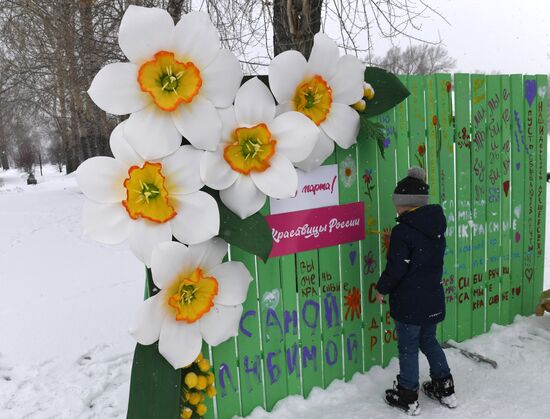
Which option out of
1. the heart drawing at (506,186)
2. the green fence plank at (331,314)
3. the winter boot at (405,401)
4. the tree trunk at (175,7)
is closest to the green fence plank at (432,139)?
the heart drawing at (506,186)

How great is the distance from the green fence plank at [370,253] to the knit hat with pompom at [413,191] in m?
0.29

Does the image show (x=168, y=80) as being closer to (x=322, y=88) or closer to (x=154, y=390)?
(x=322, y=88)

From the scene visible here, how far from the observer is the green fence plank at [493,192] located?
3.42 metres

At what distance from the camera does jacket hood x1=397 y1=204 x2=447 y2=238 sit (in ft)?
8.27

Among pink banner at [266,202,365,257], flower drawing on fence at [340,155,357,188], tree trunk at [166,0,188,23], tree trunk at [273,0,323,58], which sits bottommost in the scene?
pink banner at [266,202,365,257]

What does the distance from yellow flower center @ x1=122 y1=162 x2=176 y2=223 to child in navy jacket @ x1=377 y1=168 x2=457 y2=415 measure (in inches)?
52.2

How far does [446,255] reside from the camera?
10.9 ft

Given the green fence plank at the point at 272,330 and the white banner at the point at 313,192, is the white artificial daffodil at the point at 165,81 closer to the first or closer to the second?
the white banner at the point at 313,192

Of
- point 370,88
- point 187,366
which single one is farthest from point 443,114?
point 187,366

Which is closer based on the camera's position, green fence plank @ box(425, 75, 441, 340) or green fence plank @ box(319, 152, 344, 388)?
green fence plank @ box(319, 152, 344, 388)

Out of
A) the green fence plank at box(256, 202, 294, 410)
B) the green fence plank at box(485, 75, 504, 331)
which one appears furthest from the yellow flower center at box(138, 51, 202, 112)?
the green fence plank at box(485, 75, 504, 331)

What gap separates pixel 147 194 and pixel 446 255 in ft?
7.66

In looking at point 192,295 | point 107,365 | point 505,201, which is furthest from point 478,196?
point 107,365

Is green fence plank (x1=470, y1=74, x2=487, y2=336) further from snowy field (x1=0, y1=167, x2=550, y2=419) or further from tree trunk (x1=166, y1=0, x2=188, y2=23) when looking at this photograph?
tree trunk (x1=166, y1=0, x2=188, y2=23)
